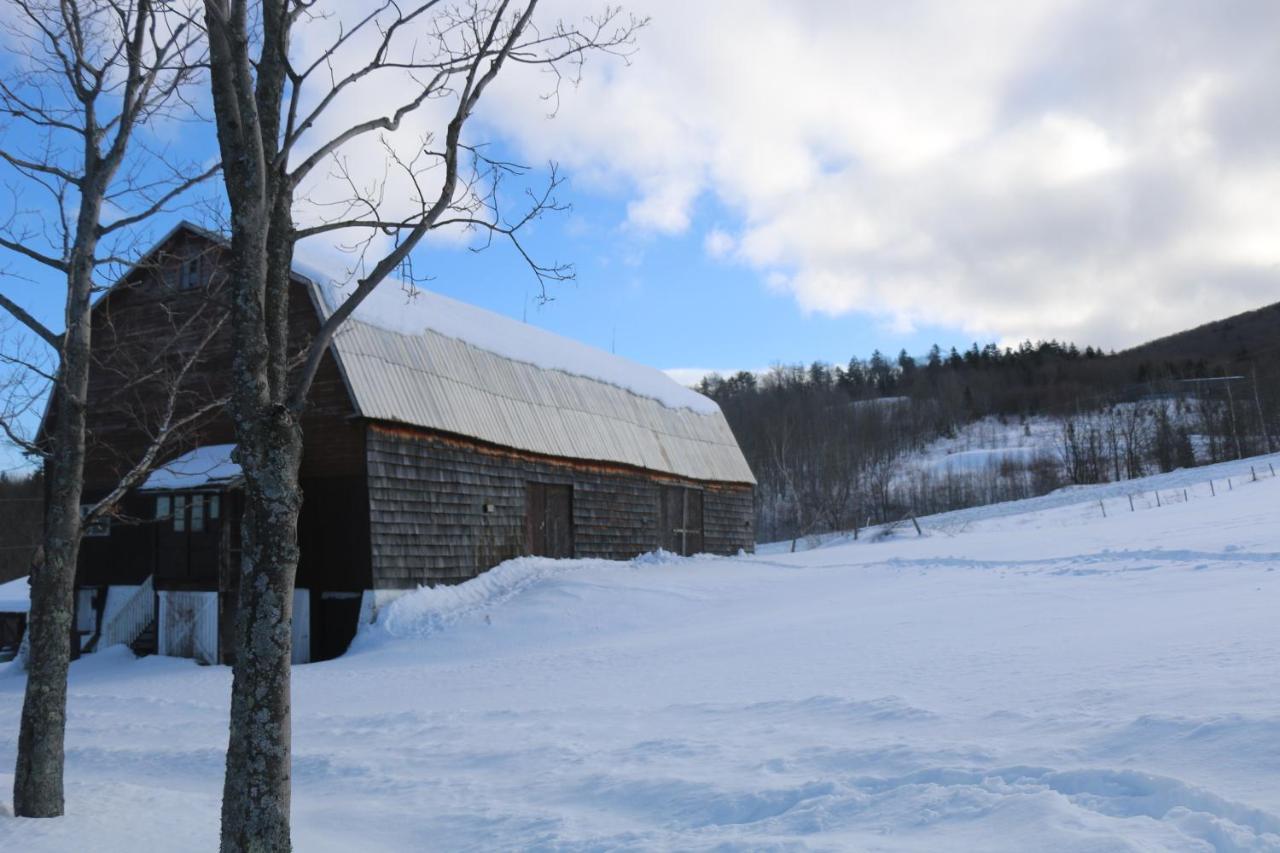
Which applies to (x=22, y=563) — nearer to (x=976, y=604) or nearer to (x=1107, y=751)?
(x=976, y=604)

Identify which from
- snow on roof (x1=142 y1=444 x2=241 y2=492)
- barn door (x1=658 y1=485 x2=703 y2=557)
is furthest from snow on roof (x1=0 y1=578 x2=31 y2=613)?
barn door (x1=658 y1=485 x2=703 y2=557)

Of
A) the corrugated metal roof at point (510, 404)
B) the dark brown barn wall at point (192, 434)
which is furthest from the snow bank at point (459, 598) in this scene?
the corrugated metal roof at point (510, 404)

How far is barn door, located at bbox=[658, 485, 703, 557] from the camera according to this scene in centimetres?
2450

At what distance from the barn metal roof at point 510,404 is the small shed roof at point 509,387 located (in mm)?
26

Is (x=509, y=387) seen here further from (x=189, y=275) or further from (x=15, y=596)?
(x=15, y=596)

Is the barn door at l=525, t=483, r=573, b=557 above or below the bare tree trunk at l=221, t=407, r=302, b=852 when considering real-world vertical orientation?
above

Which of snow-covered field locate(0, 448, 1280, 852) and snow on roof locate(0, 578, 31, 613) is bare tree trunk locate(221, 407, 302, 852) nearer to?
snow-covered field locate(0, 448, 1280, 852)

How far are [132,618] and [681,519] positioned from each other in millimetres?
13010

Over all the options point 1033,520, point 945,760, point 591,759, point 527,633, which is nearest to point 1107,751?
point 945,760

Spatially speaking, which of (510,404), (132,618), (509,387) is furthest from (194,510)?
(509,387)

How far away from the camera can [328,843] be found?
5891 millimetres

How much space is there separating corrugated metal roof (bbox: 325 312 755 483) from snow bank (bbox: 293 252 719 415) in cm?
22

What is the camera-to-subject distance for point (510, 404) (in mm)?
19438

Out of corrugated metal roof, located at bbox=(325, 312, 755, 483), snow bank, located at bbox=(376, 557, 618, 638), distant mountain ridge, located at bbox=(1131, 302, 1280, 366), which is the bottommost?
snow bank, located at bbox=(376, 557, 618, 638)
